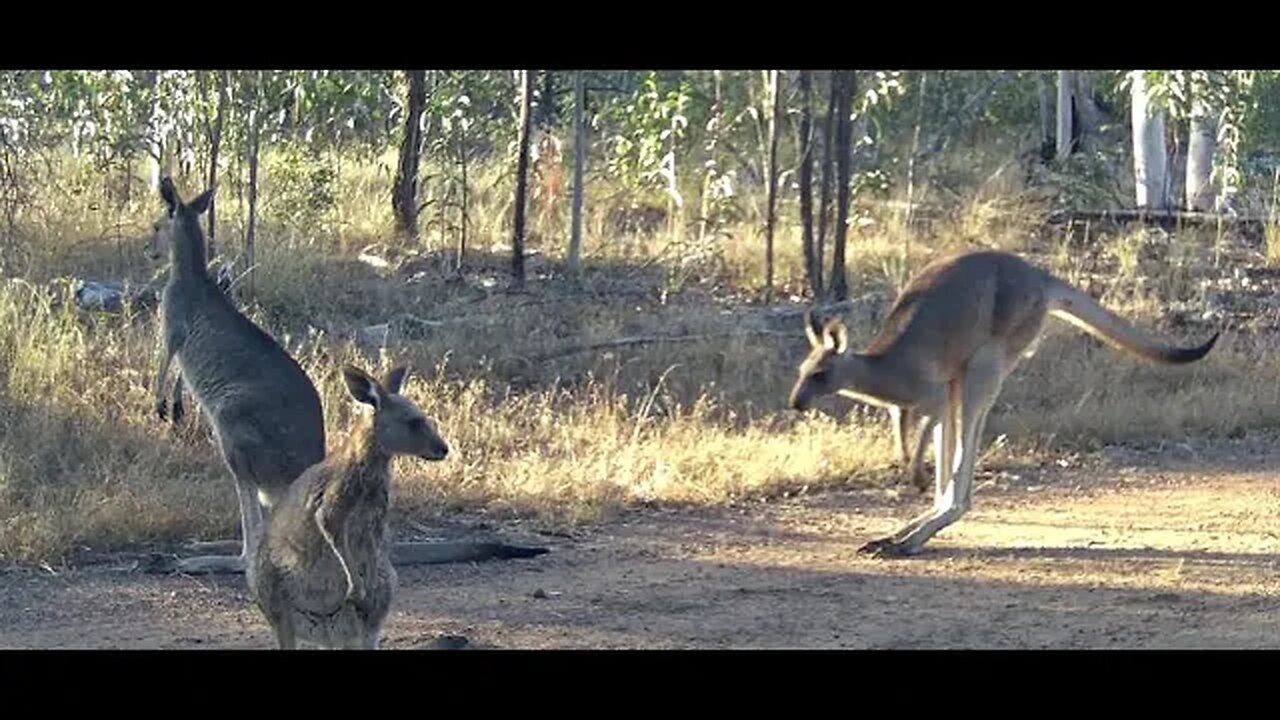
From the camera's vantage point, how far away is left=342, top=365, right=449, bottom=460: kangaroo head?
6461mm

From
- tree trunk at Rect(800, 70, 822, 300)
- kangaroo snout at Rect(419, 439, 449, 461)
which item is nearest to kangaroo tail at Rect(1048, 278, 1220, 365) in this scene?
kangaroo snout at Rect(419, 439, 449, 461)

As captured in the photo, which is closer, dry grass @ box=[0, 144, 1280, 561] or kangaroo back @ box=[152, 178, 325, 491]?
kangaroo back @ box=[152, 178, 325, 491]

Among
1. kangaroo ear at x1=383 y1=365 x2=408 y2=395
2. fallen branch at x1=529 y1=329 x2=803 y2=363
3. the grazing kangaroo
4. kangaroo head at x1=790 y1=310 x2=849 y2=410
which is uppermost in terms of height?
kangaroo ear at x1=383 y1=365 x2=408 y2=395

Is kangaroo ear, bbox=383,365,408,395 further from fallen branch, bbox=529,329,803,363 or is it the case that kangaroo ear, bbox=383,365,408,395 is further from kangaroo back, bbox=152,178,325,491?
fallen branch, bbox=529,329,803,363

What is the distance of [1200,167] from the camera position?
1997 cm

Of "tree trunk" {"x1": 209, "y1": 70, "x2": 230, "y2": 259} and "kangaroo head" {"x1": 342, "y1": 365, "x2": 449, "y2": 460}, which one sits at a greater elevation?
"tree trunk" {"x1": 209, "y1": 70, "x2": 230, "y2": 259}

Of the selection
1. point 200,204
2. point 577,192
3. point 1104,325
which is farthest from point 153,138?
point 1104,325

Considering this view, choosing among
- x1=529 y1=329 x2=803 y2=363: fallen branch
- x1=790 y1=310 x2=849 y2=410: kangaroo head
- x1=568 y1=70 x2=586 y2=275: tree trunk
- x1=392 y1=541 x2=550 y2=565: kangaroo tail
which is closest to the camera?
x1=392 y1=541 x2=550 y2=565: kangaroo tail

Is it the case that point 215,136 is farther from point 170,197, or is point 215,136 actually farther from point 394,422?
point 394,422

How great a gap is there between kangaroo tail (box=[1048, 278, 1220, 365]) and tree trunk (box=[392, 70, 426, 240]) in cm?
726

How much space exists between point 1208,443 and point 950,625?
187 inches

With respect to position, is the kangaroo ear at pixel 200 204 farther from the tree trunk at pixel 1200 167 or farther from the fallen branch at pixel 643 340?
the tree trunk at pixel 1200 167

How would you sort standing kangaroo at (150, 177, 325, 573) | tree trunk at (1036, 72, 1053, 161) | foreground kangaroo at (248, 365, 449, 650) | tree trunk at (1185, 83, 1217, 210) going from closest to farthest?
foreground kangaroo at (248, 365, 449, 650)
standing kangaroo at (150, 177, 325, 573)
tree trunk at (1185, 83, 1217, 210)
tree trunk at (1036, 72, 1053, 161)
